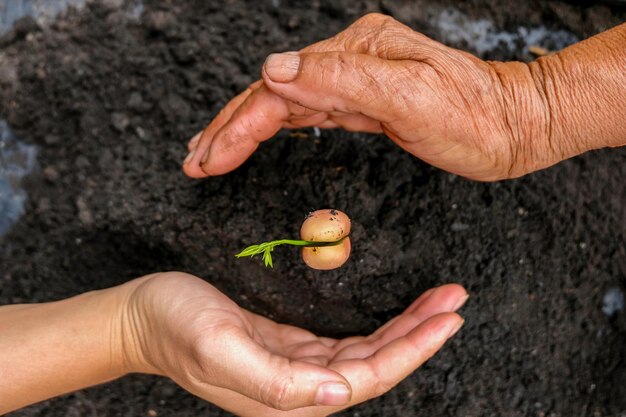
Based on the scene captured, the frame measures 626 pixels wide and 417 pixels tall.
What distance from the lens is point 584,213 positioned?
6.55 ft

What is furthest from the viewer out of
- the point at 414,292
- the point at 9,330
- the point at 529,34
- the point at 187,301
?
the point at 529,34

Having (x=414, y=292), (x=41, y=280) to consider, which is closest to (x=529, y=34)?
(x=414, y=292)

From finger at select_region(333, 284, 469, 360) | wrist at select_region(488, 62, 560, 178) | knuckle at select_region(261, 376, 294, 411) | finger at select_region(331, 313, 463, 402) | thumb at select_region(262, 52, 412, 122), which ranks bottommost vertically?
finger at select_region(333, 284, 469, 360)

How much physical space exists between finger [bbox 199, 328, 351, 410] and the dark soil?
55 centimetres

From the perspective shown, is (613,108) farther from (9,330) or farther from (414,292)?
(9,330)

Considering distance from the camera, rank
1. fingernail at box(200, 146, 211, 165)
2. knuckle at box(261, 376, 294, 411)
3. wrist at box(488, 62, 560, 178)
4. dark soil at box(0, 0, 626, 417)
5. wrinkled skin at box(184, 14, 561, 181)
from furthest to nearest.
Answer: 1. dark soil at box(0, 0, 626, 417)
2. fingernail at box(200, 146, 211, 165)
3. wrist at box(488, 62, 560, 178)
4. wrinkled skin at box(184, 14, 561, 181)
5. knuckle at box(261, 376, 294, 411)

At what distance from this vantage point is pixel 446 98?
148cm

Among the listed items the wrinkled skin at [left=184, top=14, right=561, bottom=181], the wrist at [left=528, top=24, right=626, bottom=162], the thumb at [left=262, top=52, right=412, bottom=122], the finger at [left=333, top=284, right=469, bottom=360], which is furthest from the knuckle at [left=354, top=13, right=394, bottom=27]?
the finger at [left=333, top=284, right=469, bottom=360]

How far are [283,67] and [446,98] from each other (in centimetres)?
41

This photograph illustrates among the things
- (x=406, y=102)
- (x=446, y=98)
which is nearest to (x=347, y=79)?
(x=406, y=102)

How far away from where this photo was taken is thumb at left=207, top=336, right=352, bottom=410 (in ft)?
4.43

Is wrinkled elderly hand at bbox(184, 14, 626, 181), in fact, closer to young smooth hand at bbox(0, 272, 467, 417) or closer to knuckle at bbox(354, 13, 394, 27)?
knuckle at bbox(354, 13, 394, 27)

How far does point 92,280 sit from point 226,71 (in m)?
0.84

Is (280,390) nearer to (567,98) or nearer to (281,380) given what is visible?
Result: (281,380)
